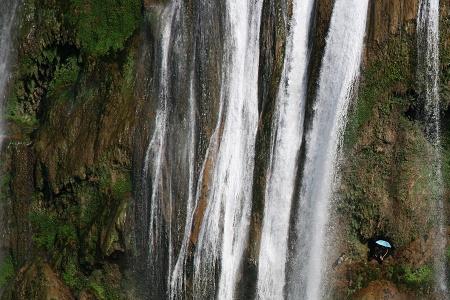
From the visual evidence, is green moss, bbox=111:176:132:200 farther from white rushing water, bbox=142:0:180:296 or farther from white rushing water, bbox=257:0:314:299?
white rushing water, bbox=257:0:314:299

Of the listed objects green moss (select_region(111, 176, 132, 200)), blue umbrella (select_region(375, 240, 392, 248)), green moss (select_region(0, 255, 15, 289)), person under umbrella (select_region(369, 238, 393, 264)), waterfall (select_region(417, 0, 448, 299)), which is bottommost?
green moss (select_region(0, 255, 15, 289))

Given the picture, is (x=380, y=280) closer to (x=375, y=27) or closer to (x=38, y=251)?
(x=375, y=27)

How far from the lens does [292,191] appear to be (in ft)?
51.7

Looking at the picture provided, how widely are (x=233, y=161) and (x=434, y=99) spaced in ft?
11.9

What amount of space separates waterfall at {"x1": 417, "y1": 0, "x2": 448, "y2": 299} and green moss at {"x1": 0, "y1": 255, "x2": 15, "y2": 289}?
29.9 feet

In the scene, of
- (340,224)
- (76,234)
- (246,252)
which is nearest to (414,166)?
(340,224)

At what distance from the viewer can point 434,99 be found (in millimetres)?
15070

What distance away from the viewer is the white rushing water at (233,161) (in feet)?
52.6

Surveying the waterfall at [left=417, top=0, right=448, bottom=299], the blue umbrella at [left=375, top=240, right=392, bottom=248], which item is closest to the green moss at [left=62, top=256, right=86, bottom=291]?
the blue umbrella at [left=375, top=240, right=392, bottom=248]

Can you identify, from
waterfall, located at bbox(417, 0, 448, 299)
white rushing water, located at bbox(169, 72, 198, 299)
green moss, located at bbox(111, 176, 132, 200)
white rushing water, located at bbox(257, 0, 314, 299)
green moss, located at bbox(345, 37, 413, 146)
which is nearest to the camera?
waterfall, located at bbox(417, 0, 448, 299)

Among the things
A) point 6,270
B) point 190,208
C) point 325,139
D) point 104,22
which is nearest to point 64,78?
point 104,22

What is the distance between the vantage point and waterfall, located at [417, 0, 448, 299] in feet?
47.9

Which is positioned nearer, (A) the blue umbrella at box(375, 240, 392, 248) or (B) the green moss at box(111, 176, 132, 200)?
(A) the blue umbrella at box(375, 240, 392, 248)

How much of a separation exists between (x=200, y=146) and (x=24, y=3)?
6351 mm
